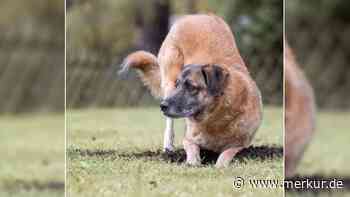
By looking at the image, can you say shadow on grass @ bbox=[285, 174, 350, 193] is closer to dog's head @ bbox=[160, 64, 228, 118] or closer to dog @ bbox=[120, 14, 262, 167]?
dog @ bbox=[120, 14, 262, 167]

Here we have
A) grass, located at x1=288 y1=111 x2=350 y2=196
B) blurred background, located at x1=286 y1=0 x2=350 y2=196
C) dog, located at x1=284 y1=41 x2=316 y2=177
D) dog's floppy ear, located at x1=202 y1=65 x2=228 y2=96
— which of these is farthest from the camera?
blurred background, located at x1=286 y1=0 x2=350 y2=196

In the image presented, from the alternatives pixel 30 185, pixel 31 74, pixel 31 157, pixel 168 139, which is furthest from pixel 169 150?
pixel 31 74

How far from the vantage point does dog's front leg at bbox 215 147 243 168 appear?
9.84 ft

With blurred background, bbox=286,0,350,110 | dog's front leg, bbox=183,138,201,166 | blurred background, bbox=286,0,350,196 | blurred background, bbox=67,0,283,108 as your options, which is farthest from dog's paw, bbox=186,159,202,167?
blurred background, bbox=286,0,350,110

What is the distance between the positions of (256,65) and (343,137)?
3339mm

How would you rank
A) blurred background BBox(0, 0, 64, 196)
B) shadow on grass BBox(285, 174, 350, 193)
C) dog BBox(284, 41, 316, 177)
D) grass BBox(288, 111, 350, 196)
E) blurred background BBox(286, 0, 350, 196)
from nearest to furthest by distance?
dog BBox(284, 41, 316, 177), shadow on grass BBox(285, 174, 350, 193), grass BBox(288, 111, 350, 196), blurred background BBox(0, 0, 64, 196), blurred background BBox(286, 0, 350, 196)

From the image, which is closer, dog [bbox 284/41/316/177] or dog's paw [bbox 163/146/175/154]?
dog [bbox 284/41/316/177]

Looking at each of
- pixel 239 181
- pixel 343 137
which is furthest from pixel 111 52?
pixel 343 137

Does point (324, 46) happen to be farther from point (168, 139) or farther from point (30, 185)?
point (168, 139)

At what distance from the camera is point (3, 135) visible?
279 inches

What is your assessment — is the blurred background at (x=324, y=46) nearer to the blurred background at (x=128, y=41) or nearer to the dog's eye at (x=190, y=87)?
the blurred background at (x=128, y=41)

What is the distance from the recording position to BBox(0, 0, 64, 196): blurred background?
24.0 feet

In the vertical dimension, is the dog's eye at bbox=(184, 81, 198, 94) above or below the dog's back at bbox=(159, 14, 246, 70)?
below

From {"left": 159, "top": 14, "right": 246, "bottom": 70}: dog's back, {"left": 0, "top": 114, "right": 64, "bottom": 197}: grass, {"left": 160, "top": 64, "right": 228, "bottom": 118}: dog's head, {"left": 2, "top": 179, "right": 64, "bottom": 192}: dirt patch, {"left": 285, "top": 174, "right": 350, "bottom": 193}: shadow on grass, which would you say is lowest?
{"left": 0, "top": 114, "right": 64, "bottom": 197}: grass
